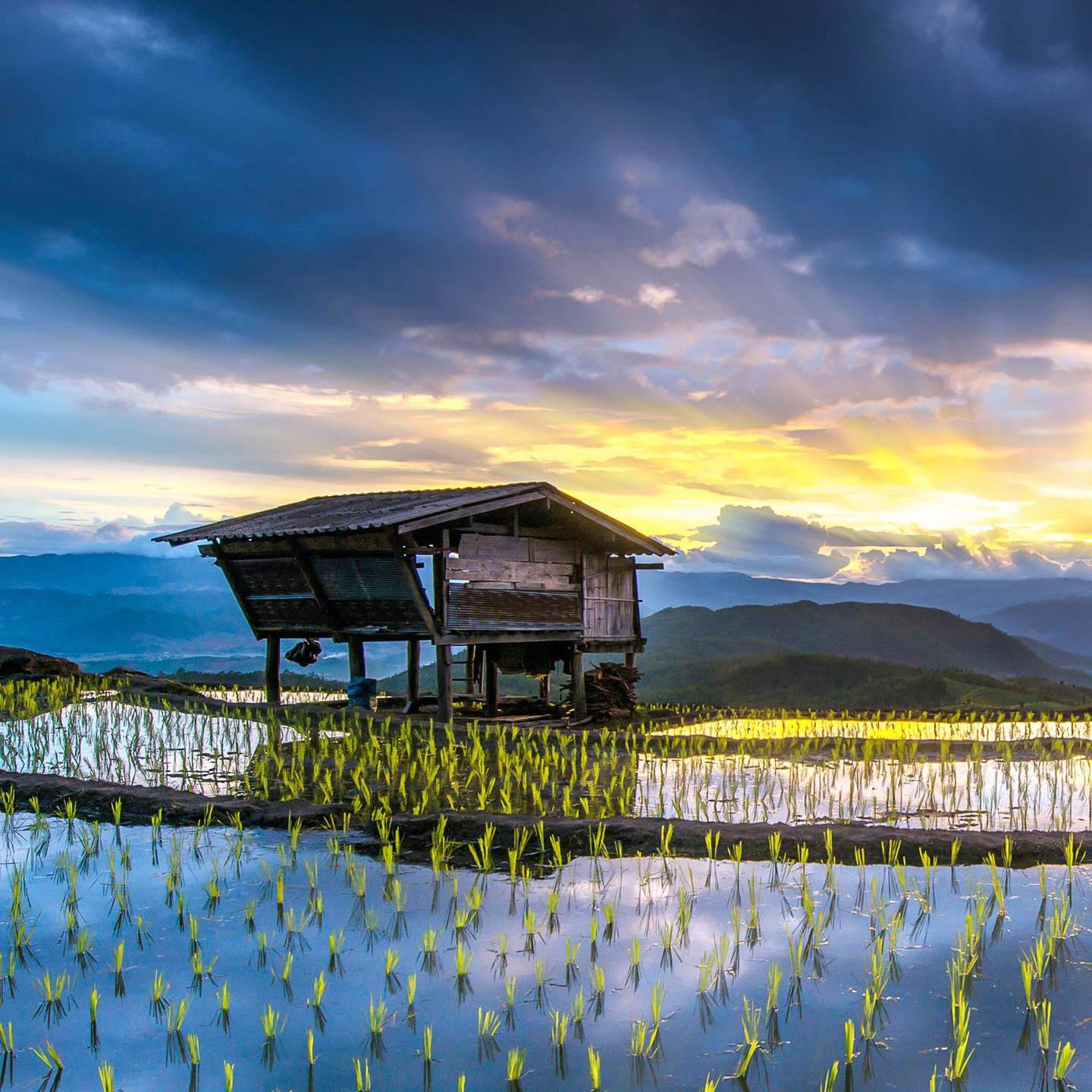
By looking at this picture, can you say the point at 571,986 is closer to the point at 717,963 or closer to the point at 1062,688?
the point at 717,963

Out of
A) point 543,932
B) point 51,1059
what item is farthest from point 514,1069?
point 51,1059

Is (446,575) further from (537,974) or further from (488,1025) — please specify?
(488,1025)

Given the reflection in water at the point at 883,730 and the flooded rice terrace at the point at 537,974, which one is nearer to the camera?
the flooded rice terrace at the point at 537,974

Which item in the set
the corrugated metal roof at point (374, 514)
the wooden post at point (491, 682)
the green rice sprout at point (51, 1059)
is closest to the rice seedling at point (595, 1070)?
the green rice sprout at point (51, 1059)

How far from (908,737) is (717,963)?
976 cm

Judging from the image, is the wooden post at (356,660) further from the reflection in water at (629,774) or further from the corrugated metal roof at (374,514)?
the reflection in water at (629,774)

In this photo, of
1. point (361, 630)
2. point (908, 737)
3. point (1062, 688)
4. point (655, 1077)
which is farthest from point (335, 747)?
point (1062, 688)

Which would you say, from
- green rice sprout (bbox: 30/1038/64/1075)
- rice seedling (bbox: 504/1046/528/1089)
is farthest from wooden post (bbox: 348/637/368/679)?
rice seedling (bbox: 504/1046/528/1089)

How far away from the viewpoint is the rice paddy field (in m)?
4.11

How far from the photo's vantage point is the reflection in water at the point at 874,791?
28.2 ft

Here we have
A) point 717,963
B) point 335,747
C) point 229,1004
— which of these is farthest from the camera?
point 335,747

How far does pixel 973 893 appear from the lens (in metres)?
6.27

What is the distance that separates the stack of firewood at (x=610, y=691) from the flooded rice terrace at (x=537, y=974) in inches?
476

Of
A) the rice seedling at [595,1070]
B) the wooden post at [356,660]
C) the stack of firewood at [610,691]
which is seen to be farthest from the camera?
the stack of firewood at [610,691]
